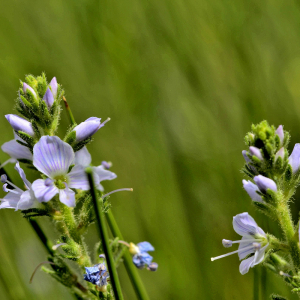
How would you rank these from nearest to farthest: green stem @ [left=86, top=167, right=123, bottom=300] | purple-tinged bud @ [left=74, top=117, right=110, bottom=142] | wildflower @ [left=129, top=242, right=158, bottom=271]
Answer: green stem @ [left=86, top=167, right=123, bottom=300] < purple-tinged bud @ [left=74, top=117, right=110, bottom=142] < wildflower @ [left=129, top=242, right=158, bottom=271]

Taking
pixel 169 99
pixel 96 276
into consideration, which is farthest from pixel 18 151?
pixel 169 99

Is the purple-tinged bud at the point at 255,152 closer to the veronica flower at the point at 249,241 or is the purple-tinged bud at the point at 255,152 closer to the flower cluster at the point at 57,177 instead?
the veronica flower at the point at 249,241

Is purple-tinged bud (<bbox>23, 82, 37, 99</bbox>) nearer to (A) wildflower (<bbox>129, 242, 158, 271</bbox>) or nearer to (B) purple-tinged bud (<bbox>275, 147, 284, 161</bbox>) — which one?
(A) wildflower (<bbox>129, 242, 158, 271</bbox>)

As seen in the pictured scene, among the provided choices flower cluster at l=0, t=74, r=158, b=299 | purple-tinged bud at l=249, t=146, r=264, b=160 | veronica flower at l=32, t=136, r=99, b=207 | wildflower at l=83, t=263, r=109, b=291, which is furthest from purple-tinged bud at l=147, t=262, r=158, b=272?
purple-tinged bud at l=249, t=146, r=264, b=160

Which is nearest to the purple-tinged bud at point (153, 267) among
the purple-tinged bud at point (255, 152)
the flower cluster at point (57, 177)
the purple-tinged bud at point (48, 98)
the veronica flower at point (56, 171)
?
the flower cluster at point (57, 177)

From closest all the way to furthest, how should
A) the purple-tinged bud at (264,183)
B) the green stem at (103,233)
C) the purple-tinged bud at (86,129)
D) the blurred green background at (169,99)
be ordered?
the green stem at (103,233)
the purple-tinged bud at (264,183)
the purple-tinged bud at (86,129)
the blurred green background at (169,99)

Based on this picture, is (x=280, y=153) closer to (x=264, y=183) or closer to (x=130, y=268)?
(x=264, y=183)
